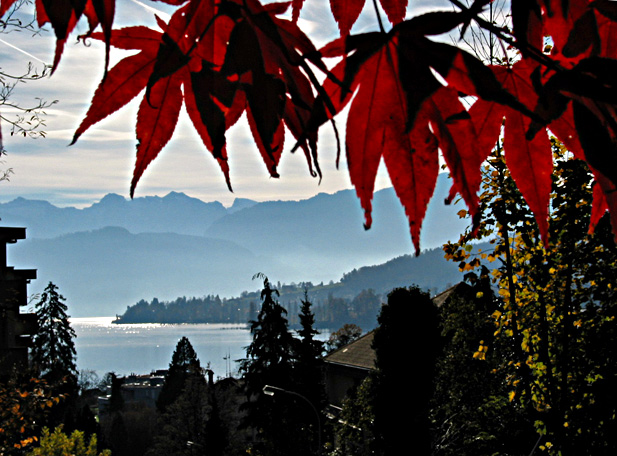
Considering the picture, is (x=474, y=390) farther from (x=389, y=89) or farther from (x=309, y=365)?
(x=309, y=365)

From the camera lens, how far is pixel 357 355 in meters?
31.4

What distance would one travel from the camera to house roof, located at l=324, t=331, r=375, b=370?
2995cm

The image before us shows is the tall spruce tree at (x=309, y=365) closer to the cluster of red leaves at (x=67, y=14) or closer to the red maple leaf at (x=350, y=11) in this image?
the red maple leaf at (x=350, y=11)

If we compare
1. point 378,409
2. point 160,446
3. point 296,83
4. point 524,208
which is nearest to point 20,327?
Answer: point 378,409

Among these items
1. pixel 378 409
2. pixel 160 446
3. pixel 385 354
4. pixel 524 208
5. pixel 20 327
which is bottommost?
pixel 160 446

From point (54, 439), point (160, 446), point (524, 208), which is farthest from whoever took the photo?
point (160, 446)

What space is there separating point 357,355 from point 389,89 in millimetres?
31472

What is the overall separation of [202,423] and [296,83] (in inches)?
1643

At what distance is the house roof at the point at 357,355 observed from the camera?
30.0m

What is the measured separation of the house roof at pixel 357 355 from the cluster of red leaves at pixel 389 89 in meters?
28.8

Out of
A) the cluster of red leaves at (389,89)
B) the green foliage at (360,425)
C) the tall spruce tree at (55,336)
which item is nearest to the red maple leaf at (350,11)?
the cluster of red leaves at (389,89)

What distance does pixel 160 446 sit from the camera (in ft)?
128

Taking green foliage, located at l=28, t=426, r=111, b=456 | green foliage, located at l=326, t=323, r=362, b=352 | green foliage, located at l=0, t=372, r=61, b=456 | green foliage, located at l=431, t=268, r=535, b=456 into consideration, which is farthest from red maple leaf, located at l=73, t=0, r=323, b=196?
green foliage, located at l=326, t=323, r=362, b=352

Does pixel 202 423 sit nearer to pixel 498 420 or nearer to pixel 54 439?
pixel 54 439
